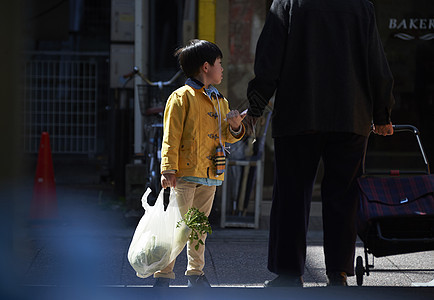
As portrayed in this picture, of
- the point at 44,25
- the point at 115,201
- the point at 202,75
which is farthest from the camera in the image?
the point at 44,25

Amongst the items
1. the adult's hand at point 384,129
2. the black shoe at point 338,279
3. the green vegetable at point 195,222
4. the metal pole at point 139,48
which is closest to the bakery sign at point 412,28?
the metal pole at point 139,48

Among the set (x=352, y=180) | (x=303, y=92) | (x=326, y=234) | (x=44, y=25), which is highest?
(x=44, y=25)

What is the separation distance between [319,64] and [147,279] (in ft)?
6.64

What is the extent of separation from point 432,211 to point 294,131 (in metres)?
1.15

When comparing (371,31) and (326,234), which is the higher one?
(371,31)

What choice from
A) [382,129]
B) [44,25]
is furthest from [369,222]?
[44,25]

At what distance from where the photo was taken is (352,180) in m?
3.61

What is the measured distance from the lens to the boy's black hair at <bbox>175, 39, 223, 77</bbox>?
379cm

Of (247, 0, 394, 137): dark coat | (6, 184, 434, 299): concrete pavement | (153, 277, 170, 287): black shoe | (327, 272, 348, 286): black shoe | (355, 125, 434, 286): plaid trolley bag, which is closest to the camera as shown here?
(6, 184, 434, 299): concrete pavement

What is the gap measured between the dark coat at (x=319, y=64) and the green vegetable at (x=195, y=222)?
66cm

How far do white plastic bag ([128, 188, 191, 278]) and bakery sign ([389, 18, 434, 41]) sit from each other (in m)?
4.37

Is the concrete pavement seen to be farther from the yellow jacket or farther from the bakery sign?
the bakery sign

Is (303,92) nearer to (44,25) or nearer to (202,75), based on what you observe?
(202,75)

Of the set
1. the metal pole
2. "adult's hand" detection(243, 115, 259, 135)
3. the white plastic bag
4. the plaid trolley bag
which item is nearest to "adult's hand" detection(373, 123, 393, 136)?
the plaid trolley bag
